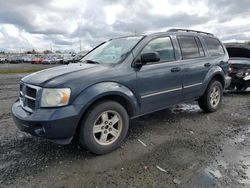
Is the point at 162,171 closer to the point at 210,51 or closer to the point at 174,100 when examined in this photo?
the point at 174,100

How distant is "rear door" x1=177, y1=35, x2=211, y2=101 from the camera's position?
200 inches

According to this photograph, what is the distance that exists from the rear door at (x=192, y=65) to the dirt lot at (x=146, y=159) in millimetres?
709

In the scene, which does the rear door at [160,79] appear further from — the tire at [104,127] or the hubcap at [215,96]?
the hubcap at [215,96]

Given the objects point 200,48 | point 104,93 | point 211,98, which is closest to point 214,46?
point 200,48

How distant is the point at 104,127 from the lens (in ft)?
12.5

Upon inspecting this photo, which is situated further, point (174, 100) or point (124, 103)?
point (174, 100)

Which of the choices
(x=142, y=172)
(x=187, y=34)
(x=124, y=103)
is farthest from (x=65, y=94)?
(x=187, y=34)

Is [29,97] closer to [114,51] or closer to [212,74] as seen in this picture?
[114,51]

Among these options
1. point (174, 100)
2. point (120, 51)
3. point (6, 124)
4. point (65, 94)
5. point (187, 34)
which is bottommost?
point (6, 124)

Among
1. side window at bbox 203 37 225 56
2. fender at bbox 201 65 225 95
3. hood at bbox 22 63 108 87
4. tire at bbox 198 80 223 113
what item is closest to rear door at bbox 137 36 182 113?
hood at bbox 22 63 108 87

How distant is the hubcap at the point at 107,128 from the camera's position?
3.75 metres

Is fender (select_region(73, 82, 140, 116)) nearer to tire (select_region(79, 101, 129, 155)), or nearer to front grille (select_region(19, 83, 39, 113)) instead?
tire (select_region(79, 101, 129, 155))

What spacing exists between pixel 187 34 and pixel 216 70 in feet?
3.75

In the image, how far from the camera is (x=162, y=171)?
3250 mm
